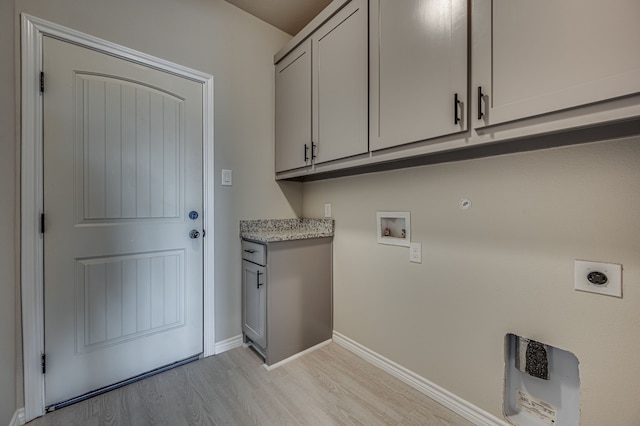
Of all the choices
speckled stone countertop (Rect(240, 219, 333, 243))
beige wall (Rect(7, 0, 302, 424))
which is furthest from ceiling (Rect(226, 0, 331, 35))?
speckled stone countertop (Rect(240, 219, 333, 243))

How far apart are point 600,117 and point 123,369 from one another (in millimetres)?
2670

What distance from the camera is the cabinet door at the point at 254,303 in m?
1.82

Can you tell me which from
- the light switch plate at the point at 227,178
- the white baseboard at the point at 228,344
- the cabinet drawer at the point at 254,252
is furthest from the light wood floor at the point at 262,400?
the light switch plate at the point at 227,178

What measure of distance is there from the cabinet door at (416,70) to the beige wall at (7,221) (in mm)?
1879

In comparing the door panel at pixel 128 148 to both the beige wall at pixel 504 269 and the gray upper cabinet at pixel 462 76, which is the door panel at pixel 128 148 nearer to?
the gray upper cabinet at pixel 462 76

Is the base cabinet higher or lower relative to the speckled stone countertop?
lower

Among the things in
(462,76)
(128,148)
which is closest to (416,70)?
(462,76)

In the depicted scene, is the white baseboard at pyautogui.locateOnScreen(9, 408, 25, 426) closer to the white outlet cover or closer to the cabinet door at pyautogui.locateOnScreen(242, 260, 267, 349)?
the cabinet door at pyautogui.locateOnScreen(242, 260, 267, 349)

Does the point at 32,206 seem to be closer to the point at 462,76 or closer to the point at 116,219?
the point at 116,219

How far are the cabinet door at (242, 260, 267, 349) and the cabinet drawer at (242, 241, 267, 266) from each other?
0.04 m

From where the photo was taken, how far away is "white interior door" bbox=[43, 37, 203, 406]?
1.43m

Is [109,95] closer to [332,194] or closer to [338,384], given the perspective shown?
[332,194]

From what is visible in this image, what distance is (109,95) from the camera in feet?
5.14

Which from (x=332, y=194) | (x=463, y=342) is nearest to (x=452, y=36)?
(x=332, y=194)
